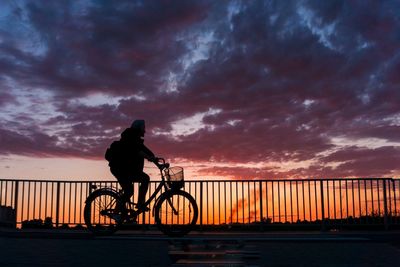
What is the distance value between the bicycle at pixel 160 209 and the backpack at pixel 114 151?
2.43ft

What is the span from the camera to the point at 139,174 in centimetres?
939

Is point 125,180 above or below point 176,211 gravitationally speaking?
above

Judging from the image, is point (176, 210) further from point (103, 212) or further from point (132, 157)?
point (103, 212)

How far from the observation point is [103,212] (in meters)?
9.83

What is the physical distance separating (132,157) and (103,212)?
1.35 meters

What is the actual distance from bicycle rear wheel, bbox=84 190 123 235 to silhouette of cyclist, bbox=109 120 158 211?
0.62 meters

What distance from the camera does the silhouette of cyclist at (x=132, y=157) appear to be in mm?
9281

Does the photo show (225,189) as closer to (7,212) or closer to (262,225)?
(262,225)

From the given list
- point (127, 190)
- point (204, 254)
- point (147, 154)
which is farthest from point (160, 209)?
point (204, 254)

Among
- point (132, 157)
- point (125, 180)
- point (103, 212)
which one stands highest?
point (132, 157)

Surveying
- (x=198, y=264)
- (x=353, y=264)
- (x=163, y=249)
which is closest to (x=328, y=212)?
(x=163, y=249)

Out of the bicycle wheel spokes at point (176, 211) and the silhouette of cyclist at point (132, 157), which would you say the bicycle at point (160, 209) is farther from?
the silhouette of cyclist at point (132, 157)

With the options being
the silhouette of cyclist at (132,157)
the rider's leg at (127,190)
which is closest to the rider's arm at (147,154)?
the silhouette of cyclist at (132,157)

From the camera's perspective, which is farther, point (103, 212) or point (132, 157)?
point (103, 212)
